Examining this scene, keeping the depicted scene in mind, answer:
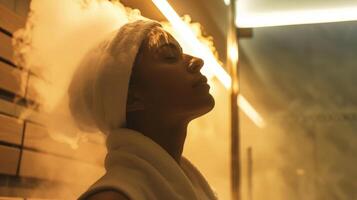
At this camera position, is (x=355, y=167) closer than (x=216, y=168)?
No

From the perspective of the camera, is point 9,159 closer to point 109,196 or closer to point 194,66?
point 109,196

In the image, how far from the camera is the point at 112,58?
771 millimetres

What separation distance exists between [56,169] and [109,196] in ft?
1.12

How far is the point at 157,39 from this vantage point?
0.82 m

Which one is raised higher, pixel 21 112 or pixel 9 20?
pixel 9 20

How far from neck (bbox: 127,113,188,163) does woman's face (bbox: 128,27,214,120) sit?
2 centimetres

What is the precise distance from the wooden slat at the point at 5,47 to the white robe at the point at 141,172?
0.85ft

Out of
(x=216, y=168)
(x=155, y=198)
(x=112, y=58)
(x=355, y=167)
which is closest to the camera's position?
(x=155, y=198)

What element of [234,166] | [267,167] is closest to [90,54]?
[234,166]

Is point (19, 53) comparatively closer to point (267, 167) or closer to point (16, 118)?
point (16, 118)

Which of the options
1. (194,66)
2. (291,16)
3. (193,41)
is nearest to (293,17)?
(291,16)

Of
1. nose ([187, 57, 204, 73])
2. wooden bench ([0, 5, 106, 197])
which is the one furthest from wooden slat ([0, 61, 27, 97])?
nose ([187, 57, 204, 73])

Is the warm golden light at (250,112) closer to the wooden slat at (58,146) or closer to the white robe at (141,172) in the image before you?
the wooden slat at (58,146)

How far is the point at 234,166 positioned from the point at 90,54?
1304 mm
